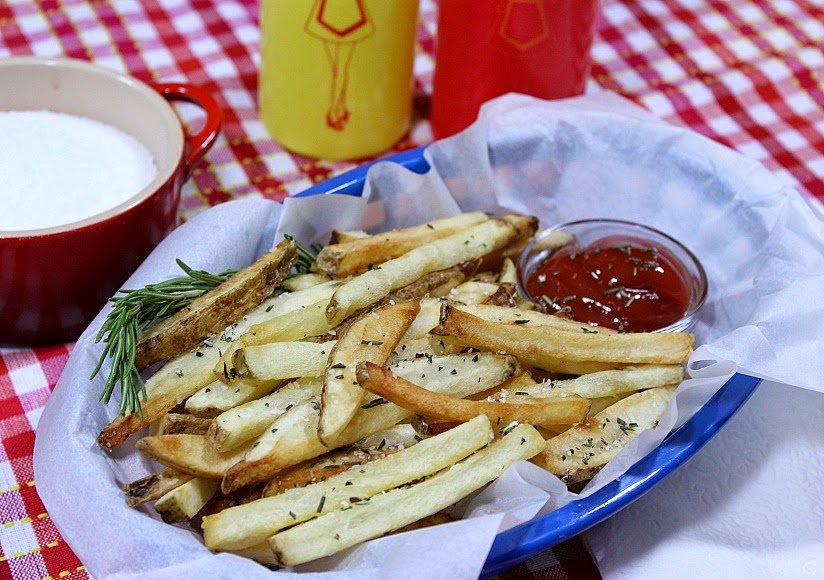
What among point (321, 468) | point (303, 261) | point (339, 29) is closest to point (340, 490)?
point (321, 468)

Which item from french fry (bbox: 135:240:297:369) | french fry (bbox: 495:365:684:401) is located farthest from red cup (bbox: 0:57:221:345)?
french fry (bbox: 495:365:684:401)

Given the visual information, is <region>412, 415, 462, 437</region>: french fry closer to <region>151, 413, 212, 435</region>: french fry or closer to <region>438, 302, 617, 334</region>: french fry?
<region>438, 302, 617, 334</region>: french fry

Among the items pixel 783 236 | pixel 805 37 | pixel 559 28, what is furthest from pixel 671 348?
pixel 805 37

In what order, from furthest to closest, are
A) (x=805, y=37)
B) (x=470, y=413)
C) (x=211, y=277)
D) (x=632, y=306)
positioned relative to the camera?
(x=805, y=37), (x=632, y=306), (x=211, y=277), (x=470, y=413)

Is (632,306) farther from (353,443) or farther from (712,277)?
(353,443)

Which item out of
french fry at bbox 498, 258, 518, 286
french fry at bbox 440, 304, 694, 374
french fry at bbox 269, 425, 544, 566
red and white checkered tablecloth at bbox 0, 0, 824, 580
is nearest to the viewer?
french fry at bbox 269, 425, 544, 566
